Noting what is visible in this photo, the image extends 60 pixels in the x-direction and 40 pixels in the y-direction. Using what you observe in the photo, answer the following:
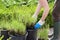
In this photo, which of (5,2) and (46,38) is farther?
(5,2)

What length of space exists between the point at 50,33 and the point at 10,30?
4.09 feet

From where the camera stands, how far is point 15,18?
4.94 m

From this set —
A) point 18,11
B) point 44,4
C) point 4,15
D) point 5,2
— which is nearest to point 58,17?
point 44,4

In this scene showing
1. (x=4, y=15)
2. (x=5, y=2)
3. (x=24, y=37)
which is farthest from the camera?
(x=5, y=2)

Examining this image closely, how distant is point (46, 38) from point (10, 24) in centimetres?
74

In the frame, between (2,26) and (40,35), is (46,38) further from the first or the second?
(2,26)

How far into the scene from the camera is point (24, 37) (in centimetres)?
464

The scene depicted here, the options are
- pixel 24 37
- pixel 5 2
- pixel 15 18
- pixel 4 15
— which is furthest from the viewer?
pixel 5 2

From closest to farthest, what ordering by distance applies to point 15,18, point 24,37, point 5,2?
1. point 24,37
2. point 15,18
3. point 5,2

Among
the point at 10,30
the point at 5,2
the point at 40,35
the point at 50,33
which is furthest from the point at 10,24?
the point at 5,2

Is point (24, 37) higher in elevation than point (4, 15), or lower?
lower

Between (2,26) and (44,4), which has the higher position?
(44,4)

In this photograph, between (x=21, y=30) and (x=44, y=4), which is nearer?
(x=21, y=30)

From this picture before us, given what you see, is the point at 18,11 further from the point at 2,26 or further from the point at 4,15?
the point at 4,15
